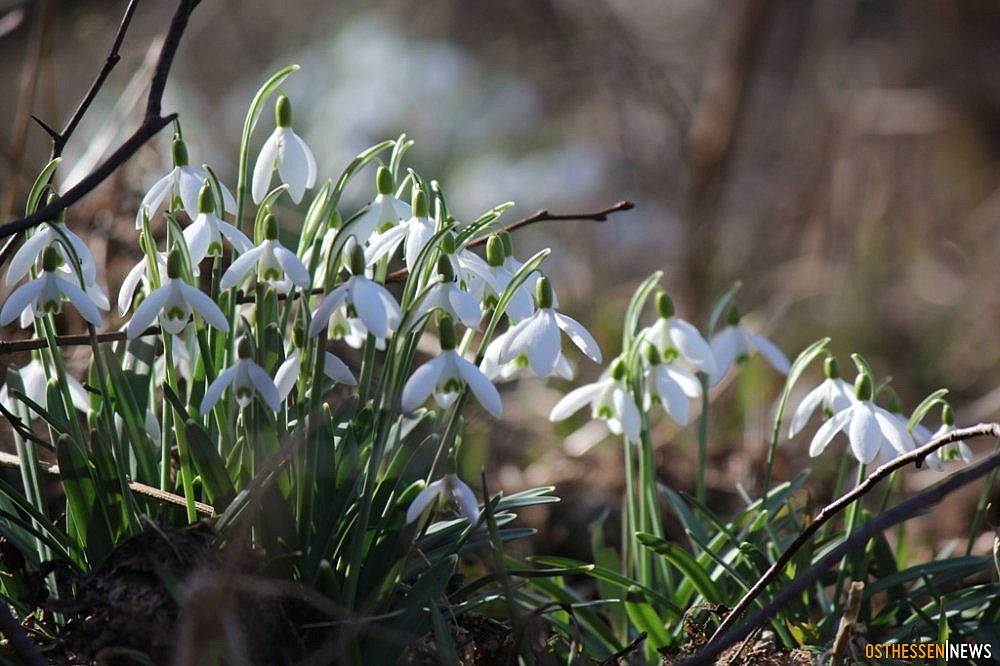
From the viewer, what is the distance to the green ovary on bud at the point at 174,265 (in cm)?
110

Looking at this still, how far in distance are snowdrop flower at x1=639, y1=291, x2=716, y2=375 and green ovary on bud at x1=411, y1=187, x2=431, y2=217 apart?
41 centimetres

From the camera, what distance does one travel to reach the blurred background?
293 cm

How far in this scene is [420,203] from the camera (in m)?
1.21

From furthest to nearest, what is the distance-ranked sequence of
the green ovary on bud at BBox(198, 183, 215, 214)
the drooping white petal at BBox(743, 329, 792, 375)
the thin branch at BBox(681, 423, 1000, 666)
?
the drooping white petal at BBox(743, 329, 792, 375), the green ovary on bud at BBox(198, 183, 215, 214), the thin branch at BBox(681, 423, 1000, 666)

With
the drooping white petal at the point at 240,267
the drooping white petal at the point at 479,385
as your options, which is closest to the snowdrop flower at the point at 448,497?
the drooping white petal at the point at 479,385

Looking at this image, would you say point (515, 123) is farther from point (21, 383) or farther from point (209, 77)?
point (21, 383)

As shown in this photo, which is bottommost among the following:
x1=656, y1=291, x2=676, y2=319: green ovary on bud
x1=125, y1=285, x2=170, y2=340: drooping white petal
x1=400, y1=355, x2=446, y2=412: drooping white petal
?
x1=656, y1=291, x2=676, y2=319: green ovary on bud

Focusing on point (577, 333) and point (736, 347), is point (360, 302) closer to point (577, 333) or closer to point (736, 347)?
point (577, 333)

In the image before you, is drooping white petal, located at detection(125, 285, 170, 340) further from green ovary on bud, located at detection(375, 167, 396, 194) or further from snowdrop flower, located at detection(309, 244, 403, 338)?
green ovary on bud, located at detection(375, 167, 396, 194)

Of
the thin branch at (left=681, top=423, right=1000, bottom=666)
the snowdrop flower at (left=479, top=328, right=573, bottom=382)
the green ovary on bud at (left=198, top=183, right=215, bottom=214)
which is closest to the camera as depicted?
the thin branch at (left=681, top=423, right=1000, bottom=666)

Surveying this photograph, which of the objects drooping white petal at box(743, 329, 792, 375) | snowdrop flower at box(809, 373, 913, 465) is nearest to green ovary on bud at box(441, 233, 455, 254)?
snowdrop flower at box(809, 373, 913, 465)

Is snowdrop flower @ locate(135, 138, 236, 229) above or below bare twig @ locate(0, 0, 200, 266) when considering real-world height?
below

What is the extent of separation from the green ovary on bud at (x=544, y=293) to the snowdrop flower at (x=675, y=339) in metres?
0.29

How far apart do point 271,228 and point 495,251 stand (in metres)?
0.27
